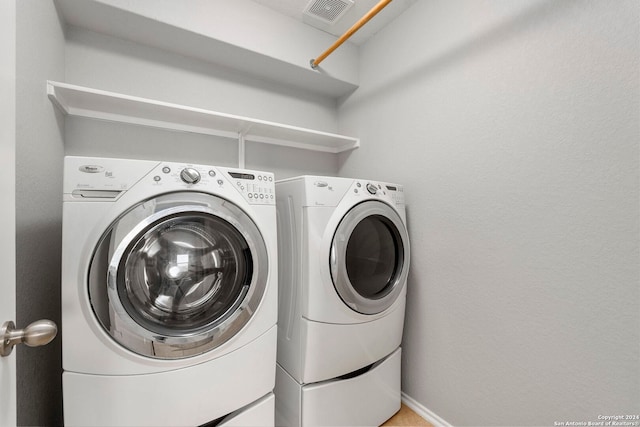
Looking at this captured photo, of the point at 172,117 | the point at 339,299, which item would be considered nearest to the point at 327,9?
the point at 172,117

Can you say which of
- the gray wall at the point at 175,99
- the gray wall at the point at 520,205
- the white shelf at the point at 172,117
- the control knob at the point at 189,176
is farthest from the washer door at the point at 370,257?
the gray wall at the point at 175,99

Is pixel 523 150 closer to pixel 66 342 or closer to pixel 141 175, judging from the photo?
pixel 141 175

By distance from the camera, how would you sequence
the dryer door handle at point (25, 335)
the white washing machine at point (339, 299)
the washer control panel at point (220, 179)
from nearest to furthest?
the dryer door handle at point (25, 335)
the washer control panel at point (220, 179)
the white washing machine at point (339, 299)

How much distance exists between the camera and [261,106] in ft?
6.48

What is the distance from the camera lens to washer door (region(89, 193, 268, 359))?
2.91ft

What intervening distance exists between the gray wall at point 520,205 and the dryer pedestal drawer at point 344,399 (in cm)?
21

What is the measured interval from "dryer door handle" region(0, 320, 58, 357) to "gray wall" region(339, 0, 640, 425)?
58.8 inches

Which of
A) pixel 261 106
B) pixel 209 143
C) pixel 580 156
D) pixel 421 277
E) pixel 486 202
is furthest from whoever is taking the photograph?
pixel 261 106

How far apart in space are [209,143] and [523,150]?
1687 millimetres

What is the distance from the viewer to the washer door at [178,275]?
89 centimetres

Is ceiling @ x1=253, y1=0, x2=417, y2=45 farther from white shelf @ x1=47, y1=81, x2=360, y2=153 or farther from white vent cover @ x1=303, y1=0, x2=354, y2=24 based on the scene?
white shelf @ x1=47, y1=81, x2=360, y2=153

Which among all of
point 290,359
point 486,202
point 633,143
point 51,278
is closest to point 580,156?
point 633,143

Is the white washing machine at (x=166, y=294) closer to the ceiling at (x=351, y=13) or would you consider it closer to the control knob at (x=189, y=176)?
the control knob at (x=189, y=176)

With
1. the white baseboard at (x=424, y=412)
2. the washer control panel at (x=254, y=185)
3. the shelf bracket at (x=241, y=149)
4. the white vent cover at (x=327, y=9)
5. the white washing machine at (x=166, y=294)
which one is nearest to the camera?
the white washing machine at (x=166, y=294)
